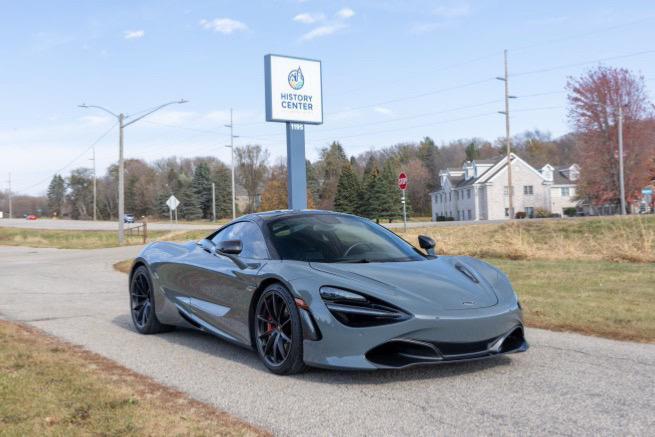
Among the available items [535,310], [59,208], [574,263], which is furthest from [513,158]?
[59,208]

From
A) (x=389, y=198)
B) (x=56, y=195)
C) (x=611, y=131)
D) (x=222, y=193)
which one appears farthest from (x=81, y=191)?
(x=611, y=131)

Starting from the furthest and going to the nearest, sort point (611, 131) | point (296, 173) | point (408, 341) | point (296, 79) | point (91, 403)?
1. point (611, 131)
2. point (296, 79)
3. point (296, 173)
4. point (408, 341)
5. point (91, 403)

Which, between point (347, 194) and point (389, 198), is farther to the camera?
point (389, 198)

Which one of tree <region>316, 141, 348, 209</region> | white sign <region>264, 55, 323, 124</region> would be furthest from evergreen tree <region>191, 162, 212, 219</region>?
white sign <region>264, 55, 323, 124</region>

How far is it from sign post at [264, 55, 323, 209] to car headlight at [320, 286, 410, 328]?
1903 cm

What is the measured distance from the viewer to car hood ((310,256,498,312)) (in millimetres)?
4613

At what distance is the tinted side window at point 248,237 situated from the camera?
5.72m

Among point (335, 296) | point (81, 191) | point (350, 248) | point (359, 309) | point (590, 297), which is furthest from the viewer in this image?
point (81, 191)

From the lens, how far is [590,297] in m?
8.99

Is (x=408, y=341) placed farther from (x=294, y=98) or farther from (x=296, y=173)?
(x=294, y=98)

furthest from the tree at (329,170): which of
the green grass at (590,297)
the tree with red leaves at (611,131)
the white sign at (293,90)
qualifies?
the green grass at (590,297)

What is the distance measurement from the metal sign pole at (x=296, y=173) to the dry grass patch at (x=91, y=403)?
1778 centimetres

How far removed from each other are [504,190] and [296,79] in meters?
54.7

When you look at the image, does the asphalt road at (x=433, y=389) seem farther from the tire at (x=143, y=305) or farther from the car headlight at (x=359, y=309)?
the car headlight at (x=359, y=309)
